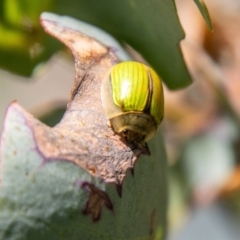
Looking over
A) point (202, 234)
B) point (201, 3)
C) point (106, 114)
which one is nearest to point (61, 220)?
point (106, 114)

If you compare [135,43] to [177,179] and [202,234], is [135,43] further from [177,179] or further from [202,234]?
[202,234]

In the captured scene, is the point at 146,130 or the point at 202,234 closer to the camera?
the point at 146,130

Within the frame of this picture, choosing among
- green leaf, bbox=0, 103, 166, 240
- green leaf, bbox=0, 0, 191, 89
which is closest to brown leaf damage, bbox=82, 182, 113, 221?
green leaf, bbox=0, 103, 166, 240

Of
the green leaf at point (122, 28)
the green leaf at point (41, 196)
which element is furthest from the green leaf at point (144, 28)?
the green leaf at point (41, 196)

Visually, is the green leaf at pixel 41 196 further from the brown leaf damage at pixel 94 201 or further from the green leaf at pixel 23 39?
the green leaf at pixel 23 39

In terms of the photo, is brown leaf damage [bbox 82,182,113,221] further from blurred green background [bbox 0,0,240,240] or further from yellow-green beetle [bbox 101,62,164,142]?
blurred green background [bbox 0,0,240,240]

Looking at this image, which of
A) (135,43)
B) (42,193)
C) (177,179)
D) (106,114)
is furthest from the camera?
(177,179)
